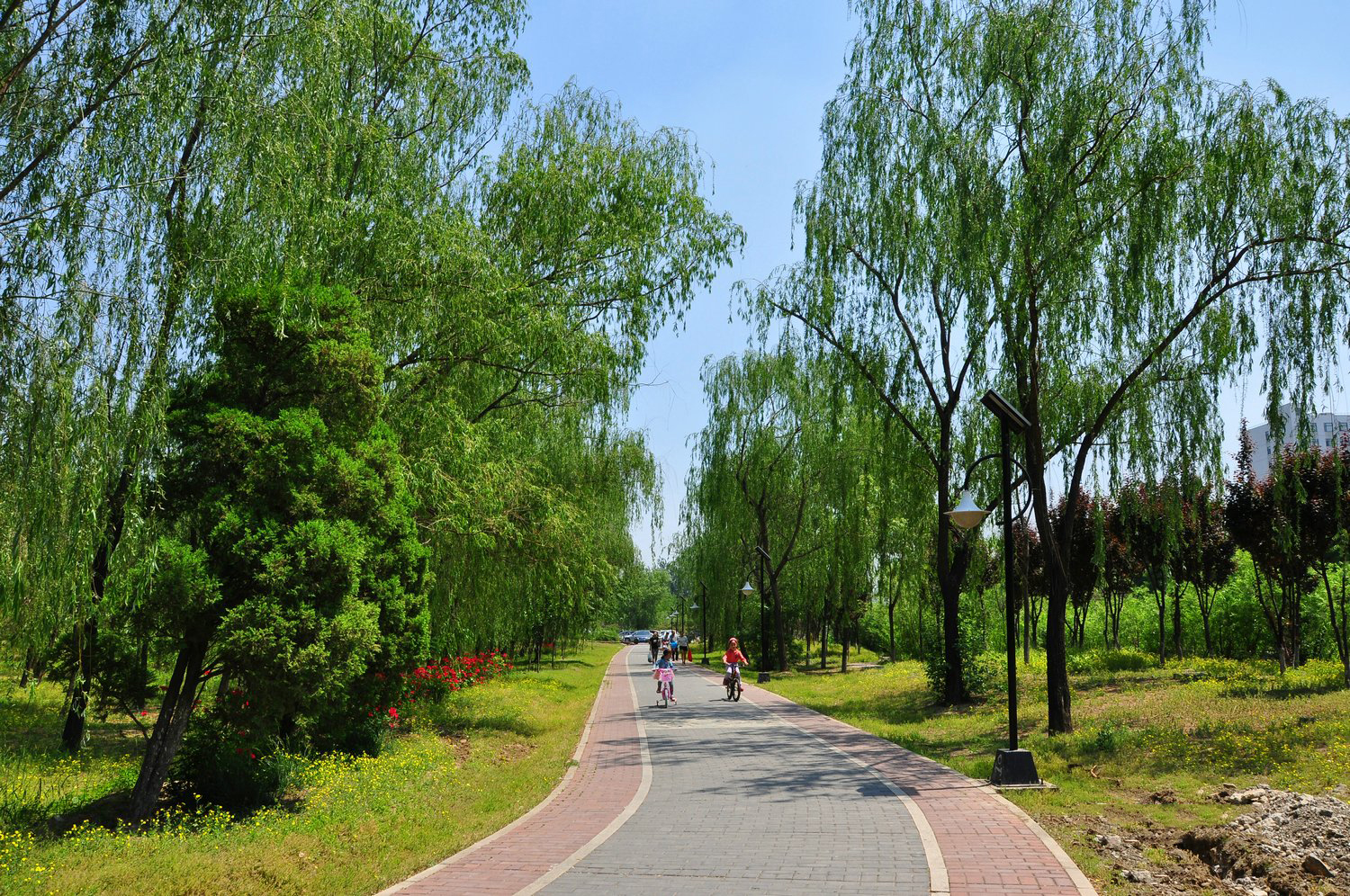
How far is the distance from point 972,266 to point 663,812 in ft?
34.3

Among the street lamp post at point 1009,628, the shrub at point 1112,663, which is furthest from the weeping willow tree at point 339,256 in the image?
the shrub at point 1112,663

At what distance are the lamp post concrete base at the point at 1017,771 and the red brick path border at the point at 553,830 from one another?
13.8 ft

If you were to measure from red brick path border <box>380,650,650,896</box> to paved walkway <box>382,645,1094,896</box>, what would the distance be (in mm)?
27

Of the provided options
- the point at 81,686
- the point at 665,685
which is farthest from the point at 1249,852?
the point at 665,685

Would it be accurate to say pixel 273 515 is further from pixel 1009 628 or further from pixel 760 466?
pixel 760 466

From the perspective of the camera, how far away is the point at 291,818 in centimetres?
891

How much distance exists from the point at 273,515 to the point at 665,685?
14333 millimetres

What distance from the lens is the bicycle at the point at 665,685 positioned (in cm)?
2236

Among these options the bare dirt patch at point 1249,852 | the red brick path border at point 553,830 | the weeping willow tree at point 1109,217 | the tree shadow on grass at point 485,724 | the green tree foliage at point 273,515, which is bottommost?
the tree shadow on grass at point 485,724

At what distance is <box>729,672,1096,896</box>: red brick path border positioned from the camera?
661cm

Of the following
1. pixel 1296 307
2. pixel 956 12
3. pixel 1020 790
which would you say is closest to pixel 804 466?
pixel 956 12

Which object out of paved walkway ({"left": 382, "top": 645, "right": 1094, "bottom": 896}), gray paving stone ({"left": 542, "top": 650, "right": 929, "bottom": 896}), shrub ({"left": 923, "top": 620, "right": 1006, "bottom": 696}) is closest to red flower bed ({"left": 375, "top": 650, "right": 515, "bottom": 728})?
paved walkway ({"left": 382, "top": 645, "right": 1094, "bottom": 896})

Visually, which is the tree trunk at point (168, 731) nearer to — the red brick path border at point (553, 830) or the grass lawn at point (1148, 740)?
the red brick path border at point (553, 830)

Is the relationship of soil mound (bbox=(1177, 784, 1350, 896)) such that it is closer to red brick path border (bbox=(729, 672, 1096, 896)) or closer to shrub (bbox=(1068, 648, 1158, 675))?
red brick path border (bbox=(729, 672, 1096, 896))
